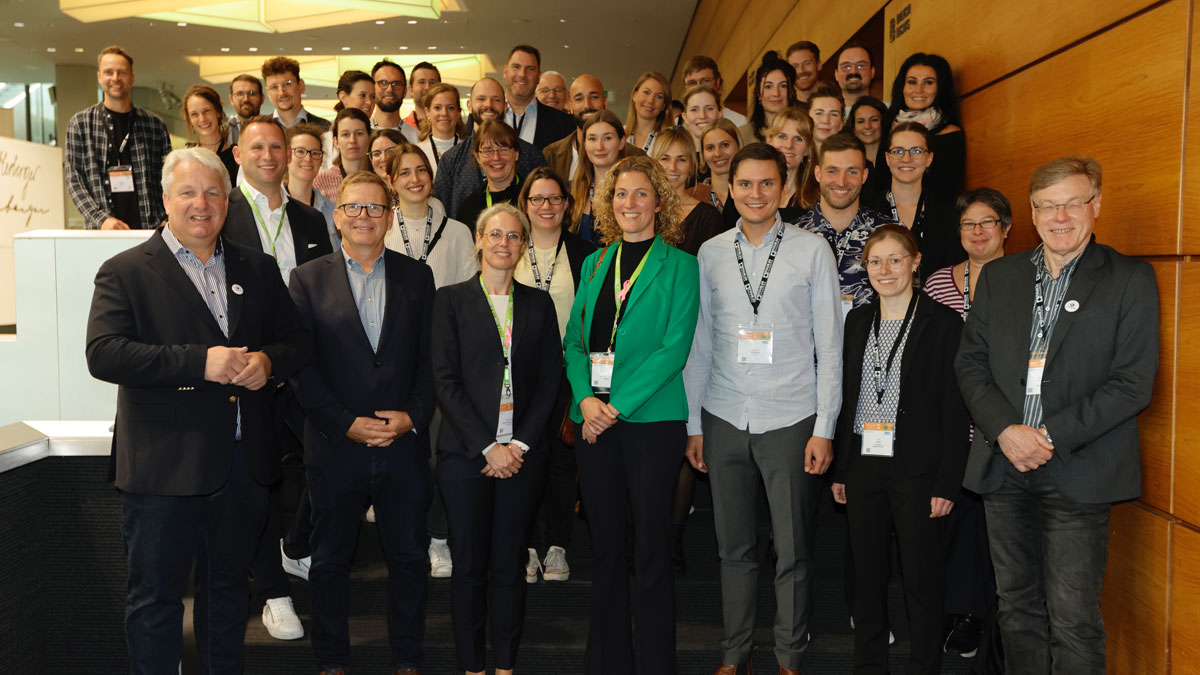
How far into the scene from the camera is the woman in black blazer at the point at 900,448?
8.96 ft

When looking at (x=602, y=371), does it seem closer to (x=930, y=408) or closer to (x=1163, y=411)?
(x=930, y=408)

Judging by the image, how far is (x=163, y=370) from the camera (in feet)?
7.66

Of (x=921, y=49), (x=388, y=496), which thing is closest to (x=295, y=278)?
(x=388, y=496)

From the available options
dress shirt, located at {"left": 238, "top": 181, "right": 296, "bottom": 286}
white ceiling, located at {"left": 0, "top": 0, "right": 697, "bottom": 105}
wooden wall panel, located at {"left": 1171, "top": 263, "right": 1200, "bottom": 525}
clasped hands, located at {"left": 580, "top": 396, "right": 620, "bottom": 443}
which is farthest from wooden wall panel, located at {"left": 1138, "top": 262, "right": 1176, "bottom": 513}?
white ceiling, located at {"left": 0, "top": 0, "right": 697, "bottom": 105}

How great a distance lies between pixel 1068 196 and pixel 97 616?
3.53 meters

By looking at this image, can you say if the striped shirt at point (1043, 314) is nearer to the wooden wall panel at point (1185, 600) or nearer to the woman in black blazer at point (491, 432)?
the wooden wall panel at point (1185, 600)

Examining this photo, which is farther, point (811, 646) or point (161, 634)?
point (811, 646)

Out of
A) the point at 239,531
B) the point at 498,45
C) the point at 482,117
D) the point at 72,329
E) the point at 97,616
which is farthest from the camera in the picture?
the point at 498,45

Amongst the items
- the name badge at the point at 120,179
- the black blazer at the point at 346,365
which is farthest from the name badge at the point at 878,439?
the name badge at the point at 120,179

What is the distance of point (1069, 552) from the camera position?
2449mm

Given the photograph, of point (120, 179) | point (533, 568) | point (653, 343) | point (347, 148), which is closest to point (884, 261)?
point (653, 343)

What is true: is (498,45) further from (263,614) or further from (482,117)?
(263,614)

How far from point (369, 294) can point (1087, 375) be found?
2.27 meters

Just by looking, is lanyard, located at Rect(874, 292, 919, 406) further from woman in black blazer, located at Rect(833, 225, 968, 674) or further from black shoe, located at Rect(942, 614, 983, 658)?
black shoe, located at Rect(942, 614, 983, 658)
